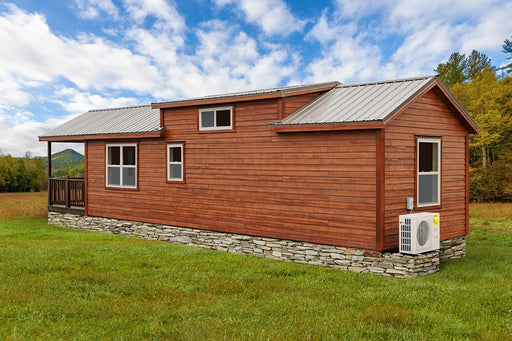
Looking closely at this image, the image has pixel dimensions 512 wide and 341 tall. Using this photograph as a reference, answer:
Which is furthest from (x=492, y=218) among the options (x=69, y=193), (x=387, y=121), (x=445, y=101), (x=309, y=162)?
(x=69, y=193)

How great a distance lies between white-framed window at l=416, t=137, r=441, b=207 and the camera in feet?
36.8

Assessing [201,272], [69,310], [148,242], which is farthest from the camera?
[148,242]

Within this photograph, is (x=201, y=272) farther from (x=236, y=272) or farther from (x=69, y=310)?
(x=69, y=310)

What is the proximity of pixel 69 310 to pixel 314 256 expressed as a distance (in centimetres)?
579

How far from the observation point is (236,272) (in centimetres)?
949

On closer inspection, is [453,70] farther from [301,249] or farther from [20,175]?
[20,175]

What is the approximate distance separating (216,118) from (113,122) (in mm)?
5866

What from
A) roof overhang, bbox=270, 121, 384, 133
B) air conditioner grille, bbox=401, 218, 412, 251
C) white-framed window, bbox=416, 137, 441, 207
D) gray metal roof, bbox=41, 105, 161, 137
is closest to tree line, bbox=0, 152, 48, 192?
gray metal roof, bbox=41, 105, 161, 137

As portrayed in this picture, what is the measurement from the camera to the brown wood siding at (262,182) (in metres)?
10.2

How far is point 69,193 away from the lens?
689 inches

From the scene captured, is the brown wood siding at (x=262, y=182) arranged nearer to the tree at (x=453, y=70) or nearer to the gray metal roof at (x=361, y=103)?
the gray metal roof at (x=361, y=103)

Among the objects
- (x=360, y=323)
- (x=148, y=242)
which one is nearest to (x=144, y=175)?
(x=148, y=242)

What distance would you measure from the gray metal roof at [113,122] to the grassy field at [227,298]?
4.79 meters

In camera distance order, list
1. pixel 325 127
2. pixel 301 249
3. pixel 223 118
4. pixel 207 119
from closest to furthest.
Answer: pixel 325 127 → pixel 301 249 → pixel 223 118 → pixel 207 119
